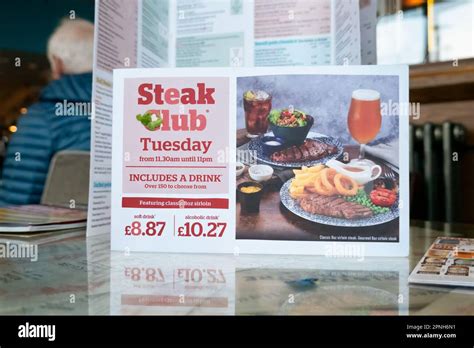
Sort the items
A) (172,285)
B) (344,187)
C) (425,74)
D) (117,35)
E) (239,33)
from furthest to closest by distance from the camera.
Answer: (425,74) < (239,33) < (117,35) < (344,187) < (172,285)

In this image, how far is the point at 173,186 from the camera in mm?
772

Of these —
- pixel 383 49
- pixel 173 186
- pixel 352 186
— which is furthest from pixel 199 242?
pixel 383 49

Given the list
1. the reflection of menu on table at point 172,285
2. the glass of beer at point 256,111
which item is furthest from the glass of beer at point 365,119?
the reflection of menu on table at point 172,285

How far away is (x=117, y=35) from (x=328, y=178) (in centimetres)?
52

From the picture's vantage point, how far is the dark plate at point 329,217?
2.40ft

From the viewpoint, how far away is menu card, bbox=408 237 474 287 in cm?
57

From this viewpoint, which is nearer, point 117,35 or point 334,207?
point 334,207

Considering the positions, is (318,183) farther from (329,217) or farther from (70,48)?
(70,48)

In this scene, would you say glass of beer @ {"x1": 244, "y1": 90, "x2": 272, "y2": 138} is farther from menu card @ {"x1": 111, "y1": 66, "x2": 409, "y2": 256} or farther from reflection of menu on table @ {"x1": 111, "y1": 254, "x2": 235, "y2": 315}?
reflection of menu on table @ {"x1": 111, "y1": 254, "x2": 235, "y2": 315}

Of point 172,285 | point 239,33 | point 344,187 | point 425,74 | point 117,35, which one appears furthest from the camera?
point 425,74

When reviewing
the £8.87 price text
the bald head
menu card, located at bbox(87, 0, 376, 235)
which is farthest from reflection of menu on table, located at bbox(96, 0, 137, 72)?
the bald head

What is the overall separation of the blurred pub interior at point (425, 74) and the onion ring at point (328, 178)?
1.79 m

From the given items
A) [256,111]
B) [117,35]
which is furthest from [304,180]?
[117,35]

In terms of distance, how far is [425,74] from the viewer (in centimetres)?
273
